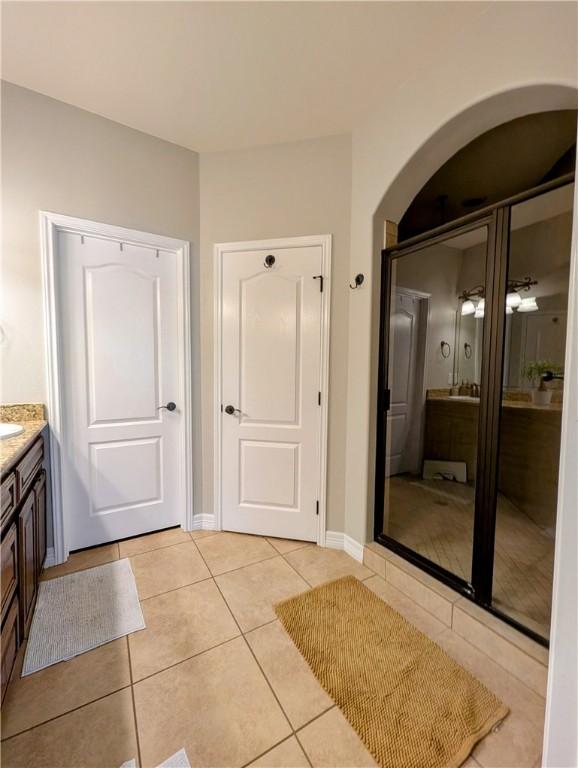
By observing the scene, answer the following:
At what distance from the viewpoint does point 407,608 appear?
1786 mm

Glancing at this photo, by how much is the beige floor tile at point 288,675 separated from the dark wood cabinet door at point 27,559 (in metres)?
1.04

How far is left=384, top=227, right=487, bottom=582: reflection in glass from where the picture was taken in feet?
8.24

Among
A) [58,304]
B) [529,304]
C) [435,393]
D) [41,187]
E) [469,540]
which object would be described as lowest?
[469,540]

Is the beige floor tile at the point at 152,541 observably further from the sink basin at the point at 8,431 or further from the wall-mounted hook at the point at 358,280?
the wall-mounted hook at the point at 358,280

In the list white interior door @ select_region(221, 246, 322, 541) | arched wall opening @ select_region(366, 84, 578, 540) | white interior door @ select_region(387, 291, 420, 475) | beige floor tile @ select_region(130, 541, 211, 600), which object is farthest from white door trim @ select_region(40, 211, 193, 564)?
white interior door @ select_region(387, 291, 420, 475)

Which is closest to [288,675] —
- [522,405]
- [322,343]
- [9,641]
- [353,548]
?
[353,548]

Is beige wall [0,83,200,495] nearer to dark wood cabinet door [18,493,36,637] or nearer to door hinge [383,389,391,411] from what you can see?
dark wood cabinet door [18,493,36,637]

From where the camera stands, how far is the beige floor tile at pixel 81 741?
1.08 meters

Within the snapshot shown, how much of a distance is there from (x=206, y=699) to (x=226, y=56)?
2.95m

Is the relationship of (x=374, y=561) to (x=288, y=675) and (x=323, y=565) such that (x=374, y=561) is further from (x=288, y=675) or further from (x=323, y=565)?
(x=288, y=675)

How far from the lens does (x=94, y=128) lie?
2104 millimetres

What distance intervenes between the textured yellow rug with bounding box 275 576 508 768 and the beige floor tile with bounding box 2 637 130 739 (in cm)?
79

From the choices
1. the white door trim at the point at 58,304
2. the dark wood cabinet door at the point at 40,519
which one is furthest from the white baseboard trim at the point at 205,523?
the dark wood cabinet door at the point at 40,519

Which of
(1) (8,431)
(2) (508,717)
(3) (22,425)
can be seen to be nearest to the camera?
(2) (508,717)
